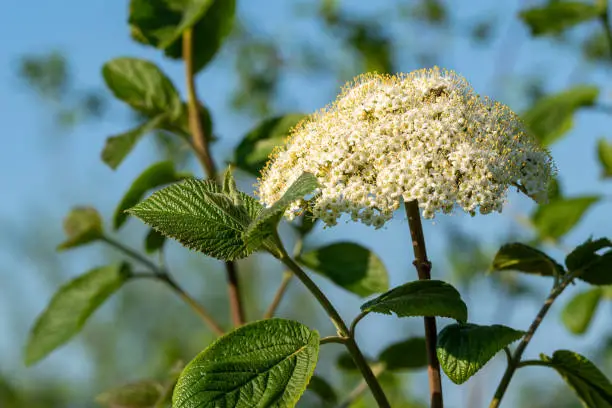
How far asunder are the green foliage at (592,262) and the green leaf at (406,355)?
0.46 metres

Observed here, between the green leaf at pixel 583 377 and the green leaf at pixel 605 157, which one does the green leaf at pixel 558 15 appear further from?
the green leaf at pixel 583 377

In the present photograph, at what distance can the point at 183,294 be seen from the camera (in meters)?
1.77

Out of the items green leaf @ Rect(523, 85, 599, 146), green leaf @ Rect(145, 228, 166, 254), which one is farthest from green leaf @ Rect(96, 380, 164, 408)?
green leaf @ Rect(523, 85, 599, 146)

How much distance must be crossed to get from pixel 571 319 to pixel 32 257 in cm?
1126

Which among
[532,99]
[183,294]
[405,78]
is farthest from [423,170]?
[532,99]

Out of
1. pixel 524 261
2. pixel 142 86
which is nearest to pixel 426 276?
pixel 524 261

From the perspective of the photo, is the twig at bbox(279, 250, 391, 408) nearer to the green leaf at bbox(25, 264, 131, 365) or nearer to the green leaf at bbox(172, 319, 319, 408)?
the green leaf at bbox(172, 319, 319, 408)

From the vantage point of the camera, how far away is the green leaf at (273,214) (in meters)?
0.86

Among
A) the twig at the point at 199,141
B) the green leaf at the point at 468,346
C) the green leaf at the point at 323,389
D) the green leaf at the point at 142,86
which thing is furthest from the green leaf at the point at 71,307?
the green leaf at the point at 468,346

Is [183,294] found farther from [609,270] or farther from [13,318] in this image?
[13,318]

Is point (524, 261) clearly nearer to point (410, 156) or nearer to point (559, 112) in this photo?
point (410, 156)

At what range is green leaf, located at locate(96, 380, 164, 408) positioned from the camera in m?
1.63

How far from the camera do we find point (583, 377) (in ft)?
3.81

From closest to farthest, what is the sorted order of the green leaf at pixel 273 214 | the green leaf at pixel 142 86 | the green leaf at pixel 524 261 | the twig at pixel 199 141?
the green leaf at pixel 273 214
the green leaf at pixel 524 261
the twig at pixel 199 141
the green leaf at pixel 142 86
